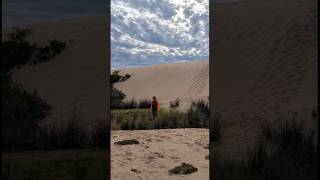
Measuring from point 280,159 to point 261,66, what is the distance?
3869mm

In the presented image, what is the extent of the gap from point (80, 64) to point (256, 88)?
339 cm

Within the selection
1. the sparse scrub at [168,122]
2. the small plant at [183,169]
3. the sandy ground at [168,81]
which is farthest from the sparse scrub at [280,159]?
the sandy ground at [168,81]

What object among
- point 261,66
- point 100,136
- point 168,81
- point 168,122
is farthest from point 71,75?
point 168,81

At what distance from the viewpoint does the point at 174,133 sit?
12.8m

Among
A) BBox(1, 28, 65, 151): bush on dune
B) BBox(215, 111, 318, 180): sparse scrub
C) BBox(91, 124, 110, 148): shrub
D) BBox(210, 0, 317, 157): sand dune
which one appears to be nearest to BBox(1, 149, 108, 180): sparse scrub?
BBox(1, 28, 65, 151): bush on dune

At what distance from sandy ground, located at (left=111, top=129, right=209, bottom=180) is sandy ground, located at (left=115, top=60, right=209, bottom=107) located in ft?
71.8

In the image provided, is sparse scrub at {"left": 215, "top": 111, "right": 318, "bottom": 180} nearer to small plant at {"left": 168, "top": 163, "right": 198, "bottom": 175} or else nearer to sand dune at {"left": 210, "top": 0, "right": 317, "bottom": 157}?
sand dune at {"left": 210, "top": 0, "right": 317, "bottom": 157}

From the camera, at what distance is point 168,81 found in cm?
4294

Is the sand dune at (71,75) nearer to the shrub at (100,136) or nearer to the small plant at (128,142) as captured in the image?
the shrub at (100,136)

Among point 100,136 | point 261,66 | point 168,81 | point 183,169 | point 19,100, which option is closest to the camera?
point 19,100

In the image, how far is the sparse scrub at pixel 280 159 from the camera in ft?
22.3

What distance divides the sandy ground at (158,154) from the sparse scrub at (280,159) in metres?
1.32

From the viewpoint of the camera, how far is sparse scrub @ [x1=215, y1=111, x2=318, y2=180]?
6.79 m

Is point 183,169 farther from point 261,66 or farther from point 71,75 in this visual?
point 261,66
